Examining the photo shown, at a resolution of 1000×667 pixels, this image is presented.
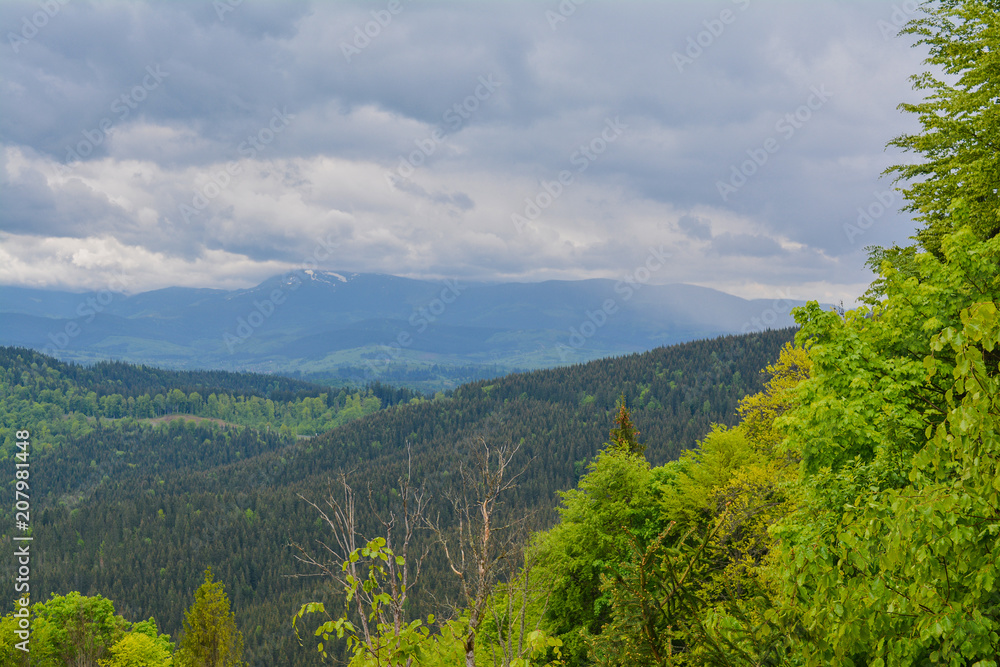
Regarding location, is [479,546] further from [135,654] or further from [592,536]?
[135,654]

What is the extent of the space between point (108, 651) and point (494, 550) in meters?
59.7

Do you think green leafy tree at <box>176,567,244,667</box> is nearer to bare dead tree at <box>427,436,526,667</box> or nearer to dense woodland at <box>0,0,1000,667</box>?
dense woodland at <box>0,0,1000,667</box>

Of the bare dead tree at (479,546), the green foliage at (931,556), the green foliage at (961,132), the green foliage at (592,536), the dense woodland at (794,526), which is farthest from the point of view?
the green foliage at (592,536)

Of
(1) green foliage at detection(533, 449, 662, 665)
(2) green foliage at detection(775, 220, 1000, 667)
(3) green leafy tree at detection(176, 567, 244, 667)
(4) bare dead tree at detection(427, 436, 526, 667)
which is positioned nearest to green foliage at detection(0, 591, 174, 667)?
(3) green leafy tree at detection(176, 567, 244, 667)

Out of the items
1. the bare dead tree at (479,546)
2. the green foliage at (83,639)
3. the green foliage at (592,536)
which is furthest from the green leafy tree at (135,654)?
the bare dead tree at (479,546)

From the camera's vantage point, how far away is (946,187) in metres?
18.9

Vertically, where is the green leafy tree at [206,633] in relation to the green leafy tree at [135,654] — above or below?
above

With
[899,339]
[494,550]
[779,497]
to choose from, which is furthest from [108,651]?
[899,339]

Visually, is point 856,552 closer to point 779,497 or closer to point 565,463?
point 779,497

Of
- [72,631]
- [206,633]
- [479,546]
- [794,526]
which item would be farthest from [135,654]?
[479,546]

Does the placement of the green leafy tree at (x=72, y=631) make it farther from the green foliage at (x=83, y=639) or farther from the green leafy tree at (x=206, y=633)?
the green leafy tree at (x=206, y=633)

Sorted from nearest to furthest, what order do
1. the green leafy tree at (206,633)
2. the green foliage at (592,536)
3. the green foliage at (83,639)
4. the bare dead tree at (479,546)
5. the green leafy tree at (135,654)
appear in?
the bare dead tree at (479,546) < the green foliage at (592,536) < the green leafy tree at (206,633) < the green foliage at (83,639) < the green leafy tree at (135,654)

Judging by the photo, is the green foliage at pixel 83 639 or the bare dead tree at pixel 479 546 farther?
the green foliage at pixel 83 639

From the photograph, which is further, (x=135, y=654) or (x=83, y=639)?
(x=135, y=654)
